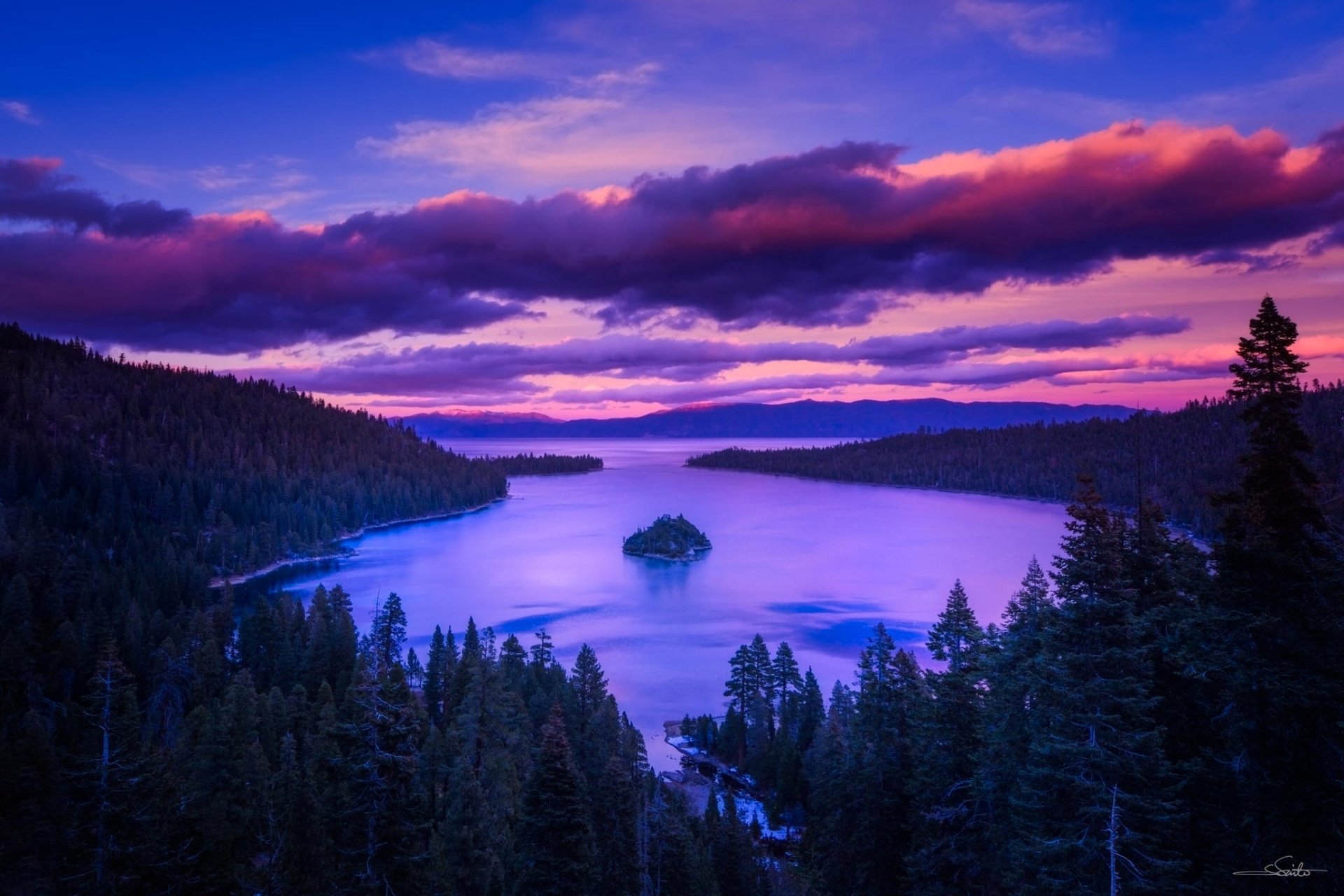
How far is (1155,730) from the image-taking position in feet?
40.3

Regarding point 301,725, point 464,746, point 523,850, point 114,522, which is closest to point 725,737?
point 464,746

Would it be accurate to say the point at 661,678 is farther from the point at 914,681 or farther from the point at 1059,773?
the point at 1059,773

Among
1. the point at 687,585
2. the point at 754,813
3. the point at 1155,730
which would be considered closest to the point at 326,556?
the point at 687,585

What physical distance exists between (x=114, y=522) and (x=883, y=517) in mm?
157207

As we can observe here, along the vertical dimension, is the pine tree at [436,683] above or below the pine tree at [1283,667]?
below

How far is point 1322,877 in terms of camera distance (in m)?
11.5

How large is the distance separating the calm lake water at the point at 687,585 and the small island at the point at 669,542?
289cm

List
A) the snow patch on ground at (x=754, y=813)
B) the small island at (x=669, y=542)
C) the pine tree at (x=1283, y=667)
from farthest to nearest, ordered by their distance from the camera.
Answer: the small island at (x=669, y=542) → the snow patch on ground at (x=754, y=813) → the pine tree at (x=1283, y=667)

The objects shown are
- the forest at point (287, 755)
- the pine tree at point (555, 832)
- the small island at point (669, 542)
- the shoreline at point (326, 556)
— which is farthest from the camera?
the small island at point (669, 542)

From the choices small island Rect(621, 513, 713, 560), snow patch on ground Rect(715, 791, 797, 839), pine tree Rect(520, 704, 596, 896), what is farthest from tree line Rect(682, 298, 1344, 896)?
small island Rect(621, 513, 713, 560)

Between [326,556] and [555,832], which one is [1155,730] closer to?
[555,832]

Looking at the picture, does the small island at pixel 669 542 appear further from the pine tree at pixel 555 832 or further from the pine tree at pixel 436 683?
the pine tree at pixel 555 832

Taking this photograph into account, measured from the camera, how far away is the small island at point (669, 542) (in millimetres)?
131125

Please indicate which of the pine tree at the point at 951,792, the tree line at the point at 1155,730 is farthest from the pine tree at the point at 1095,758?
the pine tree at the point at 951,792
